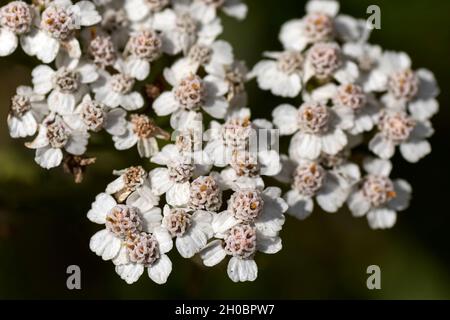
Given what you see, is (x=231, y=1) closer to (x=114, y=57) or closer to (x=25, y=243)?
(x=114, y=57)

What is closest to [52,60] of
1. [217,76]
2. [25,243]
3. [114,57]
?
[114,57]

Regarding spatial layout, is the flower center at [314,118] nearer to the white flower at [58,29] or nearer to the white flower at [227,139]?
the white flower at [227,139]

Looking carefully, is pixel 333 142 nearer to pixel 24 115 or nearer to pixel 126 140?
pixel 126 140

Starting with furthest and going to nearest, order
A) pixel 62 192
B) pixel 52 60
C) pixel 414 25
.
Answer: pixel 414 25 < pixel 62 192 < pixel 52 60

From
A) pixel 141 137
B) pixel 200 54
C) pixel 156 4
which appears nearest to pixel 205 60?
pixel 200 54

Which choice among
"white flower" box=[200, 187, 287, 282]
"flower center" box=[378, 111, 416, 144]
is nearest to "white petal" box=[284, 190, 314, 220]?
"white flower" box=[200, 187, 287, 282]

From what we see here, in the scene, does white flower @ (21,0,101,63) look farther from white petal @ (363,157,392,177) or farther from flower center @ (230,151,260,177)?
white petal @ (363,157,392,177)
